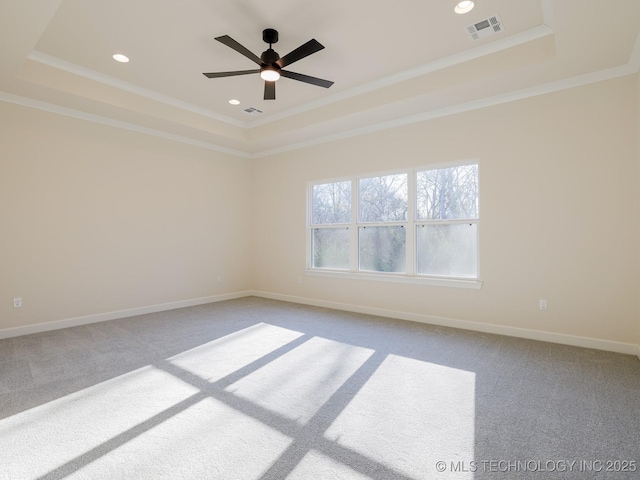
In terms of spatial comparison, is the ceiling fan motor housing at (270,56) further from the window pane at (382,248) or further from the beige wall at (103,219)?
the beige wall at (103,219)

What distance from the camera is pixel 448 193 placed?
4.36 m

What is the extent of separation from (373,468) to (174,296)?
4538mm

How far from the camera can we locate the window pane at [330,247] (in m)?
5.36

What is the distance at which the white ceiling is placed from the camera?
9.02 ft

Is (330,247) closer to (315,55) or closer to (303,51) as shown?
(315,55)

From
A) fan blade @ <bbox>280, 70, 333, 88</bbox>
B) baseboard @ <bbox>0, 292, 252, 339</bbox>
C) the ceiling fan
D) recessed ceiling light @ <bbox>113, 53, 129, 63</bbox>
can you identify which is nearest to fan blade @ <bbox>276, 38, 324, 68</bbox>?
the ceiling fan

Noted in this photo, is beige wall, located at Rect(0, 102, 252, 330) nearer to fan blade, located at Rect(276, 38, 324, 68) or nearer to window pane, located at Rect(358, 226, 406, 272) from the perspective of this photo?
window pane, located at Rect(358, 226, 406, 272)

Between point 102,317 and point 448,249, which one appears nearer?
point 448,249

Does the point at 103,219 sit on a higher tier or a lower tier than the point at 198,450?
higher

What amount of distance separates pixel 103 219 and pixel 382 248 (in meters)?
3.97

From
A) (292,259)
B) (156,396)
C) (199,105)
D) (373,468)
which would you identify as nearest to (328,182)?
(292,259)

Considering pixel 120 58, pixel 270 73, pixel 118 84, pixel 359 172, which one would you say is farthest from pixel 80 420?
pixel 359 172

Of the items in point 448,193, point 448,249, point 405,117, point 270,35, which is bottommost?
point 448,249

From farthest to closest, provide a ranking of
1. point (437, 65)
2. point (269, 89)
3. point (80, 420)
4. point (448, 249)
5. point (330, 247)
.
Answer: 1. point (330, 247)
2. point (448, 249)
3. point (437, 65)
4. point (269, 89)
5. point (80, 420)
